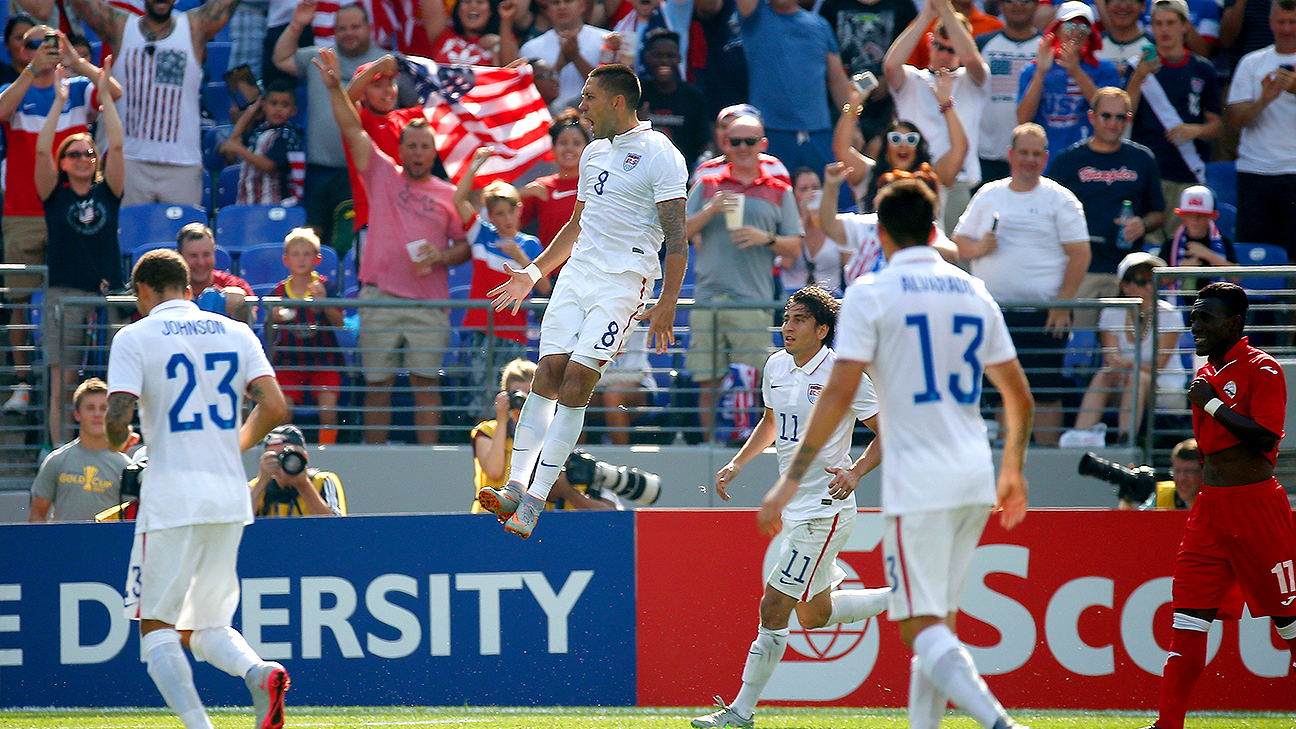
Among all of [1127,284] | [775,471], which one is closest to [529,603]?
[775,471]

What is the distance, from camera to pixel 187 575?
20.3 ft

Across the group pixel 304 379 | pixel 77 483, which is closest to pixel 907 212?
pixel 77 483

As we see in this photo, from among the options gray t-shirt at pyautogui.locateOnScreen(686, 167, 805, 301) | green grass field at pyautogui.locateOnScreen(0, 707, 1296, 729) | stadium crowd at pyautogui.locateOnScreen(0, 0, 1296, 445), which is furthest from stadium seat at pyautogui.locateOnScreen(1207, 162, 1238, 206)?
green grass field at pyautogui.locateOnScreen(0, 707, 1296, 729)

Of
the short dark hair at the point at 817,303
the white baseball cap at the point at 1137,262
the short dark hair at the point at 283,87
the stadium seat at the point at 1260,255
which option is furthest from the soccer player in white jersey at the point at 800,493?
the short dark hair at the point at 283,87

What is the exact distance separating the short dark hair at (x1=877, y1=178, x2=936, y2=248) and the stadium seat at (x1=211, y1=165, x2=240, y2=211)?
916cm

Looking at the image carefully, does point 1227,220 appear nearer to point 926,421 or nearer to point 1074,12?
point 1074,12

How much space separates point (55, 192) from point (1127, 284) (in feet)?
28.4

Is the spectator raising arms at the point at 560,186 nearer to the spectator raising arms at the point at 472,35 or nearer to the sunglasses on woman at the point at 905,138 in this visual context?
the spectator raising arms at the point at 472,35

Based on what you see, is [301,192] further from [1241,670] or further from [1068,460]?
[1241,670]

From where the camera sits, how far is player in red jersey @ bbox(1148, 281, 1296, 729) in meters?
7.11

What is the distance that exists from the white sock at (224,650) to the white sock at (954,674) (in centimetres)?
308

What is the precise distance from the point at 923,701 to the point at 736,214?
229 inches

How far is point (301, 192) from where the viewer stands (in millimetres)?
12758

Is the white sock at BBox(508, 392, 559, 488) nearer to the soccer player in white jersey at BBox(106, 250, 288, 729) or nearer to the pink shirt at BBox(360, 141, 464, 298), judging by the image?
the soccer player in white jersey at BBox(106, 250, 288, 729)
